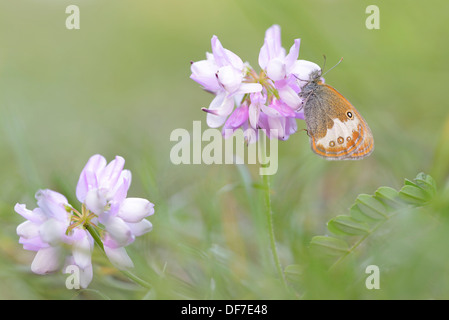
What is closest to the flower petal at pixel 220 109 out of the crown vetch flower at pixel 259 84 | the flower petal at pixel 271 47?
the crown vetch flower at pixel 259 84

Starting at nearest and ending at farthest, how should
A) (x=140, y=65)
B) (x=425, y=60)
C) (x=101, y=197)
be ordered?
(x=101, y=197)
(x=425, y=60)
(x=140, y=65)

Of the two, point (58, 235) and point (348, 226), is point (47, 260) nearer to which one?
point (58, 235)

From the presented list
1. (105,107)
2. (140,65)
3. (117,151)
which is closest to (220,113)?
(117,151)

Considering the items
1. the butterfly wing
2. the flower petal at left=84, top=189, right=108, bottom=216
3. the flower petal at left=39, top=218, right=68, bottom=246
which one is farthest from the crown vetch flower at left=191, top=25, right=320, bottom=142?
the flower petal at left=39, top=218, right=68, bottom=246

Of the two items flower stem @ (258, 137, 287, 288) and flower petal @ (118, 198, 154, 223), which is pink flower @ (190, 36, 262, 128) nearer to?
flower stem @ (258, 137, 287, 288)

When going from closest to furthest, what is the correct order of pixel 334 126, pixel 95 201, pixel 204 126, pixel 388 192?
pixel 95 201
pixel 388 192
pixel 334 126
pixel 204 126

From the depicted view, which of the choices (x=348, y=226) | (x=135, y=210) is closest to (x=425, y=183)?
(x=348, y=226)

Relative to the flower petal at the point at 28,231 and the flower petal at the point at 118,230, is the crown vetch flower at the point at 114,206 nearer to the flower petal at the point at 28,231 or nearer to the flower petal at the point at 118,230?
the flower petal at the point at 118,230
